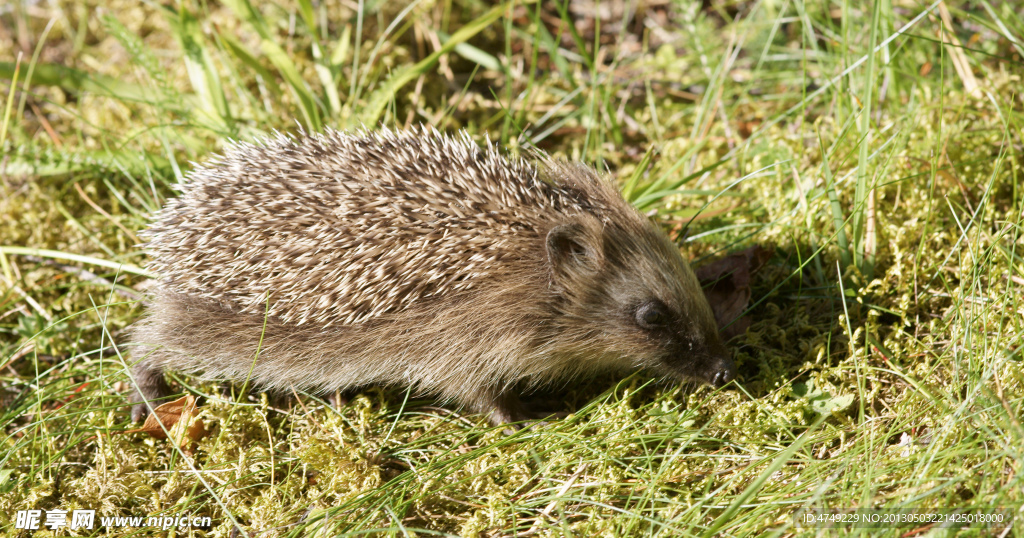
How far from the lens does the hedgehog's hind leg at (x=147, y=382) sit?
4.41 m

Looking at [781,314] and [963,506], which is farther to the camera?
[781,314]

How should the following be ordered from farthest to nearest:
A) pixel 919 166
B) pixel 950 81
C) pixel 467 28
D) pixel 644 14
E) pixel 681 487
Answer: pixel 644 14 < pixel 467 28 < pixel 950 81 < pixel 919 166 < pixel 681 487

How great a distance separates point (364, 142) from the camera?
432cm

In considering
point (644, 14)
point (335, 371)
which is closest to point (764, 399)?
point (335, 371)

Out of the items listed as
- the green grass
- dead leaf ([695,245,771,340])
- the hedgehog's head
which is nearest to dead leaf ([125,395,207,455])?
the green grass

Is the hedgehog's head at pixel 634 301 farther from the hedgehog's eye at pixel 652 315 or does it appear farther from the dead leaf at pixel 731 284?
the dead leaf at pixel 731 284

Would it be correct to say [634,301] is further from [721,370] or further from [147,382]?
[147,382]

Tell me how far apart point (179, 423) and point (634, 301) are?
8.94 feet

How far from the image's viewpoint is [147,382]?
4512mm

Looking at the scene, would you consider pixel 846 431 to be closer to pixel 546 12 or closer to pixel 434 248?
pixel 434 248

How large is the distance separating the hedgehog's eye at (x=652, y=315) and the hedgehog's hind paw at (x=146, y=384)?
2.94m

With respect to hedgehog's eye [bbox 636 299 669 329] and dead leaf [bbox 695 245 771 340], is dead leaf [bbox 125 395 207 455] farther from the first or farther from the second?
dead leaf [bbox 695 245 771 340]

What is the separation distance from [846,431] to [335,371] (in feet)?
9.14

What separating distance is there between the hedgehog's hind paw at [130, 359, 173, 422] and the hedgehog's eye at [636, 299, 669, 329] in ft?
9.63
